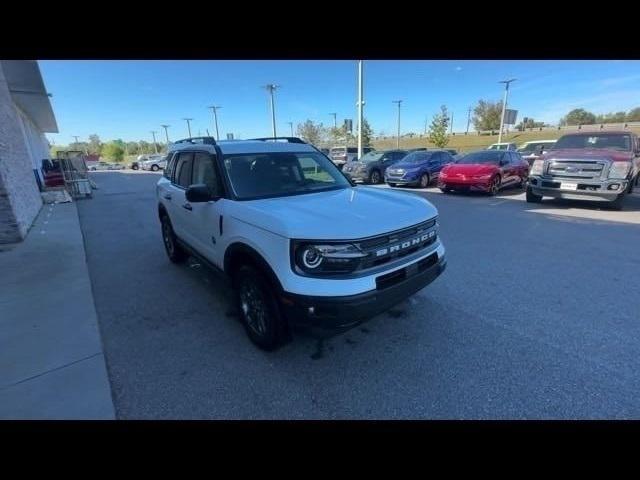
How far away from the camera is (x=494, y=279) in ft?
14.2

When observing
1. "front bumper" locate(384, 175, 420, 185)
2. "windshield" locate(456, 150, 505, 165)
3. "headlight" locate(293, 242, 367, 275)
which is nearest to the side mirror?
"headlight" locate(293, 242, 367, 275)

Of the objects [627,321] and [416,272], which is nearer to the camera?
[416,272]

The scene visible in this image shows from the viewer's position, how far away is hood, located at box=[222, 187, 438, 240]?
231 centimetres

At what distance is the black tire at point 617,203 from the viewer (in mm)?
7890

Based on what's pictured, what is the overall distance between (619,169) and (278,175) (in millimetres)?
8888

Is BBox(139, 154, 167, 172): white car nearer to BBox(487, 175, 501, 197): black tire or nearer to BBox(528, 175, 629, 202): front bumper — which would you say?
BBox(487, 175, 501, 197): black tire

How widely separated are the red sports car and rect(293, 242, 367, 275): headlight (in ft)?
Result: 34.4

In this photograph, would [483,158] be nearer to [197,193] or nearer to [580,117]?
[197,193]

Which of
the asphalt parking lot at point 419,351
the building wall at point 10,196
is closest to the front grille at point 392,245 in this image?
the asphalt parking lot at point 419,351

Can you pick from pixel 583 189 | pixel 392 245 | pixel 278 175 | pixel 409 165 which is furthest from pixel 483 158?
pixel 392 245

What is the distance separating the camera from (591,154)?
26.6ft
